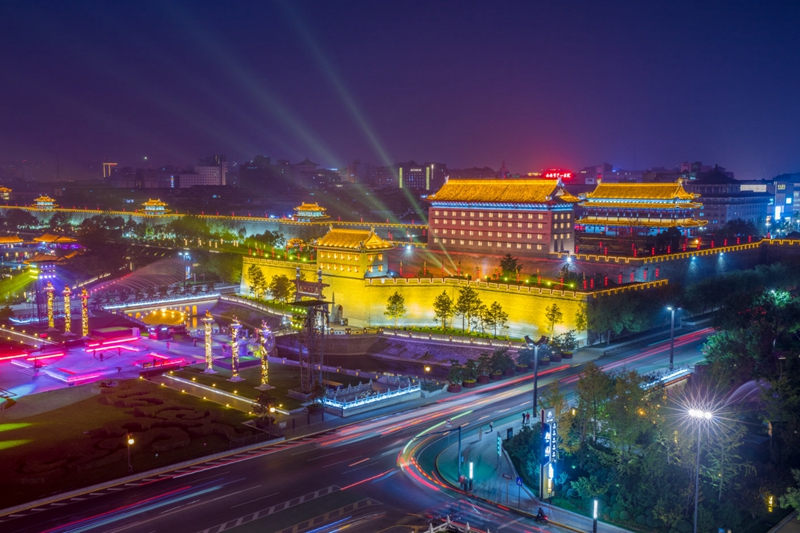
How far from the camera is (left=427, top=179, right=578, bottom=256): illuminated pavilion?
6844cm

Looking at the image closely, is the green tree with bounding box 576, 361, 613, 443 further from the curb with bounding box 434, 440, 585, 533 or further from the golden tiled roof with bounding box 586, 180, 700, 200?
the golden tiled roof with bounding box 586, 180, 700, 200

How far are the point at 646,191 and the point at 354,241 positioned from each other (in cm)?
3735

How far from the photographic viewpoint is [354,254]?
64688 millimetres

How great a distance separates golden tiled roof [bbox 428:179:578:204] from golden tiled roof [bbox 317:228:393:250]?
12.0 m

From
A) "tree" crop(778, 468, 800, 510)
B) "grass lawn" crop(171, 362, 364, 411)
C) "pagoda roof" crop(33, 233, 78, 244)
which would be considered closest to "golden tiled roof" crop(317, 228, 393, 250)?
"grass lawn" crop(171, 362, 364, 411)

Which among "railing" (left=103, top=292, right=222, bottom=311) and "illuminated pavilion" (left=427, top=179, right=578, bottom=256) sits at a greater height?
"illuminated pavilion" (left=427, top=179, right=578, bottom=256)

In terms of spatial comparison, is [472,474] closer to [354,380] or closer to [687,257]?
[354,380]

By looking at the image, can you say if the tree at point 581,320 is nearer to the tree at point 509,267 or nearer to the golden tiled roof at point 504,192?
the tree at point 509,267

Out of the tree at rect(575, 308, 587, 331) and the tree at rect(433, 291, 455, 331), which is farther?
the tree at rect(433, 291, 455, 331)

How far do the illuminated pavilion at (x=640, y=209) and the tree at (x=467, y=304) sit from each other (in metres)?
30.2

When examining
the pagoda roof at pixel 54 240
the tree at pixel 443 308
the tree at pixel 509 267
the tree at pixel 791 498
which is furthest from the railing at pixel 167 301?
the tree at pixel 791 498

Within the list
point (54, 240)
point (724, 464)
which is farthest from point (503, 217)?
point (54, 240)

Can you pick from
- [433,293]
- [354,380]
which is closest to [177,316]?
[433,293]

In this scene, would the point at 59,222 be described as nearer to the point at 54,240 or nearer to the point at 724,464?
the point at 54,240
